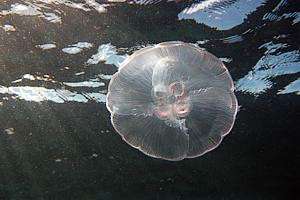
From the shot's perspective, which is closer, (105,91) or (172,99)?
(172,99)

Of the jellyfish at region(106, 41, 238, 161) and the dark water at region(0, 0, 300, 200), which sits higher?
the jellyfish at region(106, 41, 238, 161)

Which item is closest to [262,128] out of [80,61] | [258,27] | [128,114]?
[258,27]

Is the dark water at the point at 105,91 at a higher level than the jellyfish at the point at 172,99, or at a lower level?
lower

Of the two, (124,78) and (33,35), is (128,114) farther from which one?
(33,35)

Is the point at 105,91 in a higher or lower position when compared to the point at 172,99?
lower

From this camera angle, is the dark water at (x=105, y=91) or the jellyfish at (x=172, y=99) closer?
the jellyfish at (x=172, y=99)
